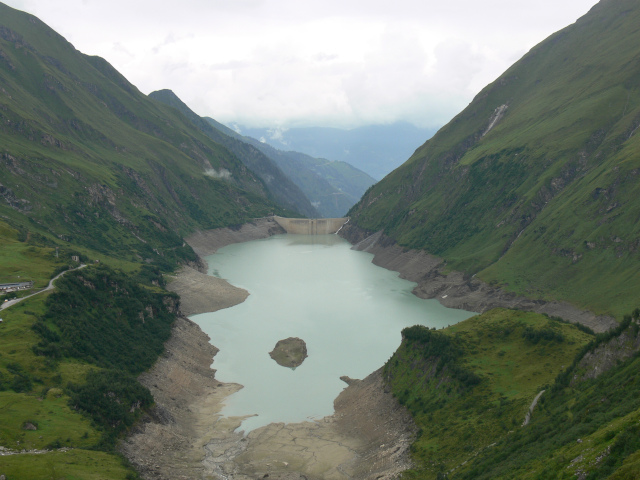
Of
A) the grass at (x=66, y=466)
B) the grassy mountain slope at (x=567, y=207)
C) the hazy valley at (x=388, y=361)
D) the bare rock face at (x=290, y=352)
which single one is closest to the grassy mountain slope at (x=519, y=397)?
the hazy valley at (x=388, y=361)

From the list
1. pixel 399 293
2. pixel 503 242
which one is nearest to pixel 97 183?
pixel 399 293

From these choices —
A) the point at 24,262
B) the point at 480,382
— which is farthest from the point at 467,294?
the point at 24,262

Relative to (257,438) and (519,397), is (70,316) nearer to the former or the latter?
(257,438)

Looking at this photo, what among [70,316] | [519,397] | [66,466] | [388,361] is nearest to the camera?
[66,466]

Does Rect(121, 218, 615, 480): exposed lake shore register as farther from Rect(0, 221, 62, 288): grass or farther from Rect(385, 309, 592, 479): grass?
Rect(0, 221, 62, 288): grass

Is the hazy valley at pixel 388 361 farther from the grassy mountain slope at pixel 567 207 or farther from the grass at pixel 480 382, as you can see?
the grassy mountain slope at pixel 567 207

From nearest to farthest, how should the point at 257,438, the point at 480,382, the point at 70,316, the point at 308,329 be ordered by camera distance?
1. the point at 480,382
2. the point at 257,438
3. the point at 70,316
4. the point at 308,329

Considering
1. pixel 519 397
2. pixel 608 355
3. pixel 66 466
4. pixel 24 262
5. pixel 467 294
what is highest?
pixel 24 262

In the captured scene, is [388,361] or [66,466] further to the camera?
[388,361]
